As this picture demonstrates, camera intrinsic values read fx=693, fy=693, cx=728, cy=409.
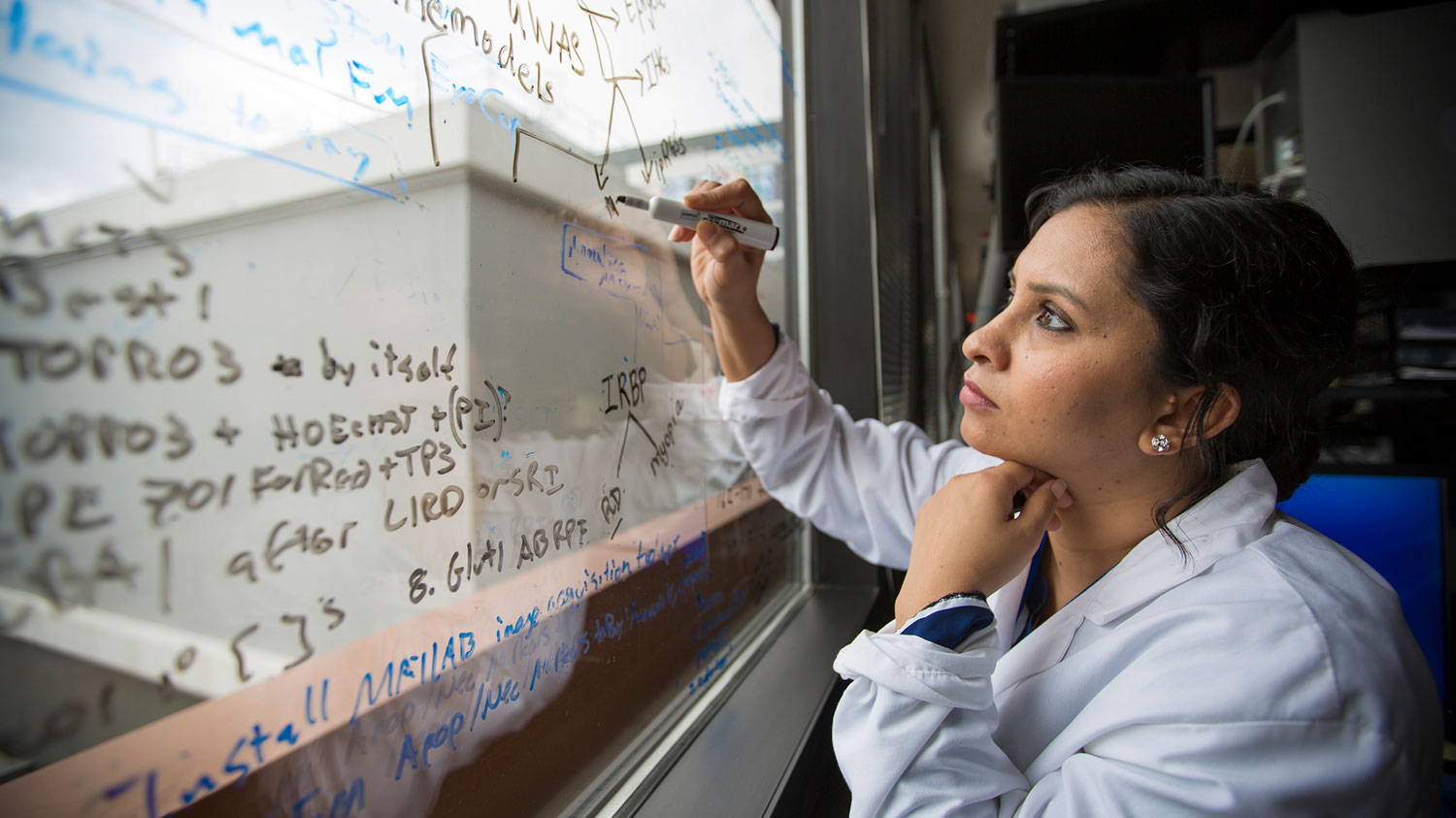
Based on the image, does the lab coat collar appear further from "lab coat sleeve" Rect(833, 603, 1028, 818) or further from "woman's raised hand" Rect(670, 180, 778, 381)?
"woman's raised hand" Rect(670, 180, 778, 381)

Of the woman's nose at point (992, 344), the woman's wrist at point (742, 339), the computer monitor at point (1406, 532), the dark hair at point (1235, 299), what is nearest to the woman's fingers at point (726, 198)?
the woman's wrist at point (742, 339)

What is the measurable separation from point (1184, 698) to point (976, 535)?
0.69ft

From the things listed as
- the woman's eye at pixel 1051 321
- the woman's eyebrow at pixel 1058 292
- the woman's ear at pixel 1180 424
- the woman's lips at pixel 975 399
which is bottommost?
the woman's ear at pixel 1180 424

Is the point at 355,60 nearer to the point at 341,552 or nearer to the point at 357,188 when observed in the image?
the point at 357,188

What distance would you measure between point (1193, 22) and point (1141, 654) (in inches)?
77.9

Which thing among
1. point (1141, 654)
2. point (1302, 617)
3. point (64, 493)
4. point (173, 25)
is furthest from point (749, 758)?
point (173, 25)

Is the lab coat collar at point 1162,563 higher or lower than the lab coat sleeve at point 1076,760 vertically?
higher

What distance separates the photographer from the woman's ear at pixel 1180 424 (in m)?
0.72

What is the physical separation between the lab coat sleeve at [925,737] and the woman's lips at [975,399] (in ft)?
0.86

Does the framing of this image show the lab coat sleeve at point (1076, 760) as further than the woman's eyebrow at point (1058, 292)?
No

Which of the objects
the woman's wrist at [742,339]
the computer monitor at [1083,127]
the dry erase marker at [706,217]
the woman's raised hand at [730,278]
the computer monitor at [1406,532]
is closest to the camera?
the dry erase marker at [706,217]

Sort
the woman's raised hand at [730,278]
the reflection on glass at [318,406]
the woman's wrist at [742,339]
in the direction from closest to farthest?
→ the reflection on glass at [318,406]
the woman's raised hand at [730,278]
the woman's wrist at [742,339]

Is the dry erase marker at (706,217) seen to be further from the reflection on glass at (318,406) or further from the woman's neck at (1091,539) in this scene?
the woman's neck at (1091,539)

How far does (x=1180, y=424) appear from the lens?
727 millimetres
